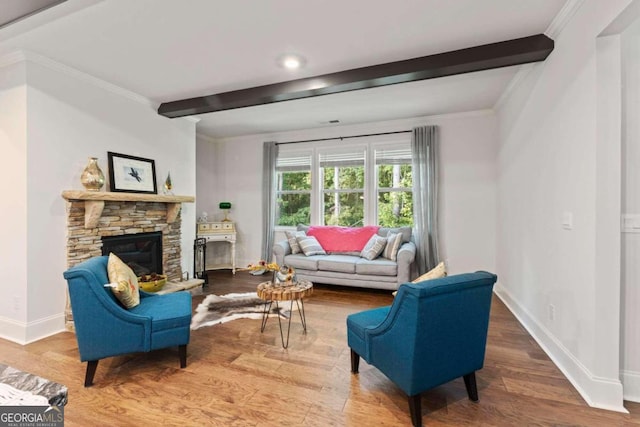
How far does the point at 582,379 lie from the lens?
6.36 feet

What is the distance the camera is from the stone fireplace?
301 cm

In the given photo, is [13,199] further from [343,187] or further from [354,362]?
[343,187]

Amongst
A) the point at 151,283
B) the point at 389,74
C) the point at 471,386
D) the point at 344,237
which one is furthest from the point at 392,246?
the point at 151,283

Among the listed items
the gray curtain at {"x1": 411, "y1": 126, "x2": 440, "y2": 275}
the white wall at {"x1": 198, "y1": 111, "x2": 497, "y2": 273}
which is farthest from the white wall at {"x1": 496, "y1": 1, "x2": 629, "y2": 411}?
the gray curtain at {"x1": 411, "y1": 126, "x2": 440, "y2": 275}

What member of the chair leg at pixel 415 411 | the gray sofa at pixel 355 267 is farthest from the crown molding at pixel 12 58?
the chair leg at pixel 415 411

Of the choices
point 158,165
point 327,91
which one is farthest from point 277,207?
point 327,91

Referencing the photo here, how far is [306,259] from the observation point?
4.52 meters

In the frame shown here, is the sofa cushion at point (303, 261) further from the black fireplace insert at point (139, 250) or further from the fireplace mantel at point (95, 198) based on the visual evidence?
the fireplace mantel at point (95, 198)

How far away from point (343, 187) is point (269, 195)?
4.70ft

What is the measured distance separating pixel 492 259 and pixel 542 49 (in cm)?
300

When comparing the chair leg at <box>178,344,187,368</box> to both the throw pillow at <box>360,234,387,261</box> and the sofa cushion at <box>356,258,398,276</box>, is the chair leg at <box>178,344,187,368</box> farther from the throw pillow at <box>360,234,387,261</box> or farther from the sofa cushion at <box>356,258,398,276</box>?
the throw pillow at <box>360,234,387,261</box>

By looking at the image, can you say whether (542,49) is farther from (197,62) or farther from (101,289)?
(101,289)

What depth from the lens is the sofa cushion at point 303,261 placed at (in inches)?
176

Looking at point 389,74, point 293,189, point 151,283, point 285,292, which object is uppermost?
point 389,74
